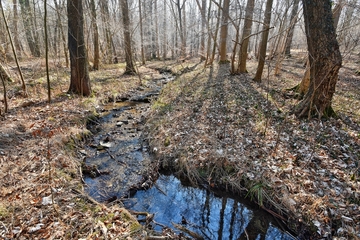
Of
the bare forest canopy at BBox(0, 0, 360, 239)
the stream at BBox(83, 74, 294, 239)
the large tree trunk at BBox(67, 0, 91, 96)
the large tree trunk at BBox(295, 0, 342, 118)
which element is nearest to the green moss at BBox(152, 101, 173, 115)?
the bare forest canopy at BBox(0, 0, 360, 239)

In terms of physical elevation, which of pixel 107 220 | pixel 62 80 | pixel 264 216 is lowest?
pixel 264 216

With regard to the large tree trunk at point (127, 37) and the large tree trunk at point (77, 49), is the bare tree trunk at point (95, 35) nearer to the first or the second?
the large tree trunk at point (127, 37)

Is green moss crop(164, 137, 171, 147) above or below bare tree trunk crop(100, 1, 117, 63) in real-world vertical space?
below

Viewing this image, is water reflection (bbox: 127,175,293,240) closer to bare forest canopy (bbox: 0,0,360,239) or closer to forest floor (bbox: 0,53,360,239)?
forest floor (bbox: 0,53,360,239)

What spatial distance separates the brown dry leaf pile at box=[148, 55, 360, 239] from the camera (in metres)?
3.26

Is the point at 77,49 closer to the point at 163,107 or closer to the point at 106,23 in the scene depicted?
the point at 163,107

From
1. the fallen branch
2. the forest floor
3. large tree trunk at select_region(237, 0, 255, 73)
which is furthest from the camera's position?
large tree trunk at select_region(237, 0, 255, 73)

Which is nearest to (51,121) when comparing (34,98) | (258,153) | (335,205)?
(34,98)

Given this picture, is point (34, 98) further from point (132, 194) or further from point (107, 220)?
point (107, 220)

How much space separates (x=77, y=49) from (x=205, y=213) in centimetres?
711

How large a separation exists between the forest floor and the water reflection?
0.94 ft

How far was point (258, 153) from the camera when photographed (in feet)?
14.6

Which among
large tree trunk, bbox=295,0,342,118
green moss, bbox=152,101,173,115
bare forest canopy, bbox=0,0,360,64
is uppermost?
bare forest canopy, bbox=0,0,360,64

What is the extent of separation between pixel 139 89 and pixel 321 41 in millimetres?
8398
